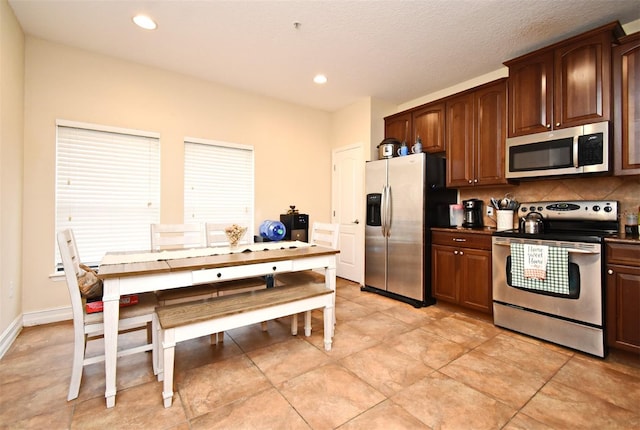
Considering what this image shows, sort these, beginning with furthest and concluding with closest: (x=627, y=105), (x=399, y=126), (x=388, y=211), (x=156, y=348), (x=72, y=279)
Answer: (x=399, y=126) < (x=388, y=211) < (x=627, y=105) < (x=156, y=348) < (x=72, y=279)

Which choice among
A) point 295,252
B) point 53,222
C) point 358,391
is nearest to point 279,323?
point 295,252

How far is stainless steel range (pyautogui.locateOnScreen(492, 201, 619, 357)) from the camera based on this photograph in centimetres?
225

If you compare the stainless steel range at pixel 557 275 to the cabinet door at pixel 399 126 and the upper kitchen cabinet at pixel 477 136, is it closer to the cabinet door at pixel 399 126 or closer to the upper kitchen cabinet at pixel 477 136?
the upper kitchen cabinet at pixel 477 136

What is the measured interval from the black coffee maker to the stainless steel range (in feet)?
2.01

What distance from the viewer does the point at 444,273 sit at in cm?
334

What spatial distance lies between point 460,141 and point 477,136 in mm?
198

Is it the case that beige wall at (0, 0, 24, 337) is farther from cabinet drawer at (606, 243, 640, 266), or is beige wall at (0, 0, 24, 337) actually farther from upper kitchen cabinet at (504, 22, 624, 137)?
cabinet drawer at (606, 243, 640, 266)

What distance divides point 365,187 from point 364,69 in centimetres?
151

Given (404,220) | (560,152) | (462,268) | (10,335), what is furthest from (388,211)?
(10,335)

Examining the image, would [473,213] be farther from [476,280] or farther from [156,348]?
[156,348]

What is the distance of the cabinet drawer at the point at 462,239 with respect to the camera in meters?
2.97

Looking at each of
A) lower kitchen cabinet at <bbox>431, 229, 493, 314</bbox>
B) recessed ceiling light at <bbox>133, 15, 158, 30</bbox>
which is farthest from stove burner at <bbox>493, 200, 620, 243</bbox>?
recessed ceiling light at <bbox>133, 15, 158, 30</bbox>

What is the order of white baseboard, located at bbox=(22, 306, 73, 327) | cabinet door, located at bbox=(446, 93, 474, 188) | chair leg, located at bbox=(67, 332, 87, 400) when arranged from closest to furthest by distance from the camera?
chair leg, located at bbox=(67, 332, 87, 400), white baseboard, located at bbox=(22, 306, 73, 327), cabinet door, located at bbox=(446, 93, 474, 188)

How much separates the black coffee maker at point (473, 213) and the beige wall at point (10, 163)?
4.44m
